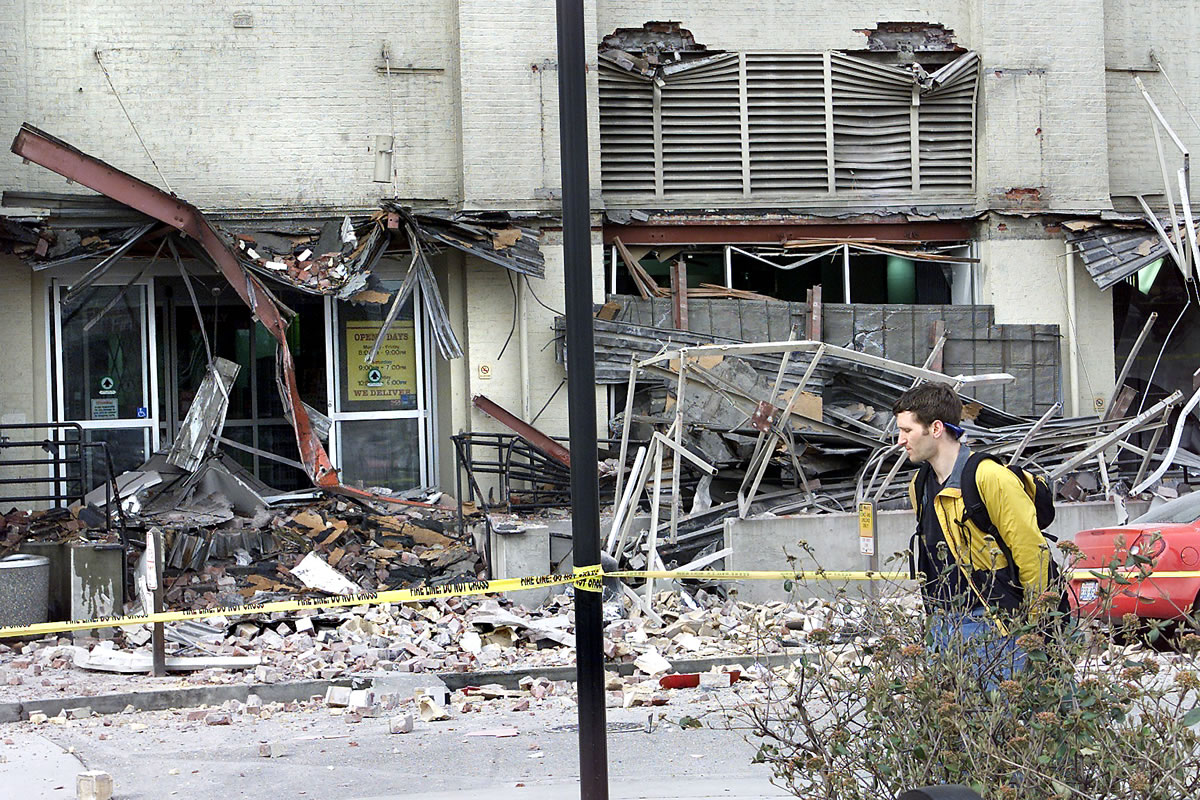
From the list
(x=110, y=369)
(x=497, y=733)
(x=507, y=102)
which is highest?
(x=507, y=102)

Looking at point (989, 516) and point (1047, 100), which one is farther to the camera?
point (1047, 100)

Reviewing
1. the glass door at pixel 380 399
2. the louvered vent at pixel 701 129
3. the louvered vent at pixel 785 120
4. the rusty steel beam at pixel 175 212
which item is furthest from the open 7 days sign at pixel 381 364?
the louvered vent at pixel 785 120

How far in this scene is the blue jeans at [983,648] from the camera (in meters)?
3.96

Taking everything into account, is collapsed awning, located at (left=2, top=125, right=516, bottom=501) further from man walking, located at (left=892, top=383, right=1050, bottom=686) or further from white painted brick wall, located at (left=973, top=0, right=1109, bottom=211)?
man walking, located at (left=892, top=383, right=1050, bottom=686)

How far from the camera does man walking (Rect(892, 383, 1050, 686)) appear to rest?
418cm

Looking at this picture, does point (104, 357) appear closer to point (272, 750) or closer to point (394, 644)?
point (394, 644)

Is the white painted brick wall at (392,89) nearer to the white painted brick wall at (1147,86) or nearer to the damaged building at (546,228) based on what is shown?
the damaged building at (546,228)

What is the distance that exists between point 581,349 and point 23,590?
815 cm

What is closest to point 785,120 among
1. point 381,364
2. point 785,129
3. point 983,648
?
point 785,129

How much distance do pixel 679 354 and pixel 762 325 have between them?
15.5 ft

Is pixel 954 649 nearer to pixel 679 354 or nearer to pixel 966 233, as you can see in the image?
pixel 679 354

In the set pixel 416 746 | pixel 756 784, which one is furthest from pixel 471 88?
pixel 756 784

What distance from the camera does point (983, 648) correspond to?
4.09m

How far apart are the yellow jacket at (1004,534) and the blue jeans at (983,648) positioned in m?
0.45
